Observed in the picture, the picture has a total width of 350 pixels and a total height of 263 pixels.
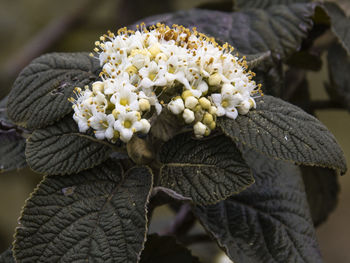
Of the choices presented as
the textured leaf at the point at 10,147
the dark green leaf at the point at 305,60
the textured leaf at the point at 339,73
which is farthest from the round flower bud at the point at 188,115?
the textured leaf at the point at 339,73

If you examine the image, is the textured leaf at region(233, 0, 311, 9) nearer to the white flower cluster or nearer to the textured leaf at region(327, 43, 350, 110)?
the textured leaf at region(327, 43, 350, 110)

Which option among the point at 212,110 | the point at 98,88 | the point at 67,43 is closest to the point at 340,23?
the point at 212,110

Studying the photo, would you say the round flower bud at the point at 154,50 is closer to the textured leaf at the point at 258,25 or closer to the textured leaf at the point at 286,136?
the textured leaf at the point at 286,136

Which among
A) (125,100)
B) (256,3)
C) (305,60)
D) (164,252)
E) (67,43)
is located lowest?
(67,43)

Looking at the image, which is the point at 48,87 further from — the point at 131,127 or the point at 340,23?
the point at 340,23

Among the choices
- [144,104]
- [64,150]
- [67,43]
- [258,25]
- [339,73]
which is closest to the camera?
[144,104]

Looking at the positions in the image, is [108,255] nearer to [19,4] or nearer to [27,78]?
[27,78]

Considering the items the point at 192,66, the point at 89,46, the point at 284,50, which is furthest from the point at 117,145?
the point at 89,46
